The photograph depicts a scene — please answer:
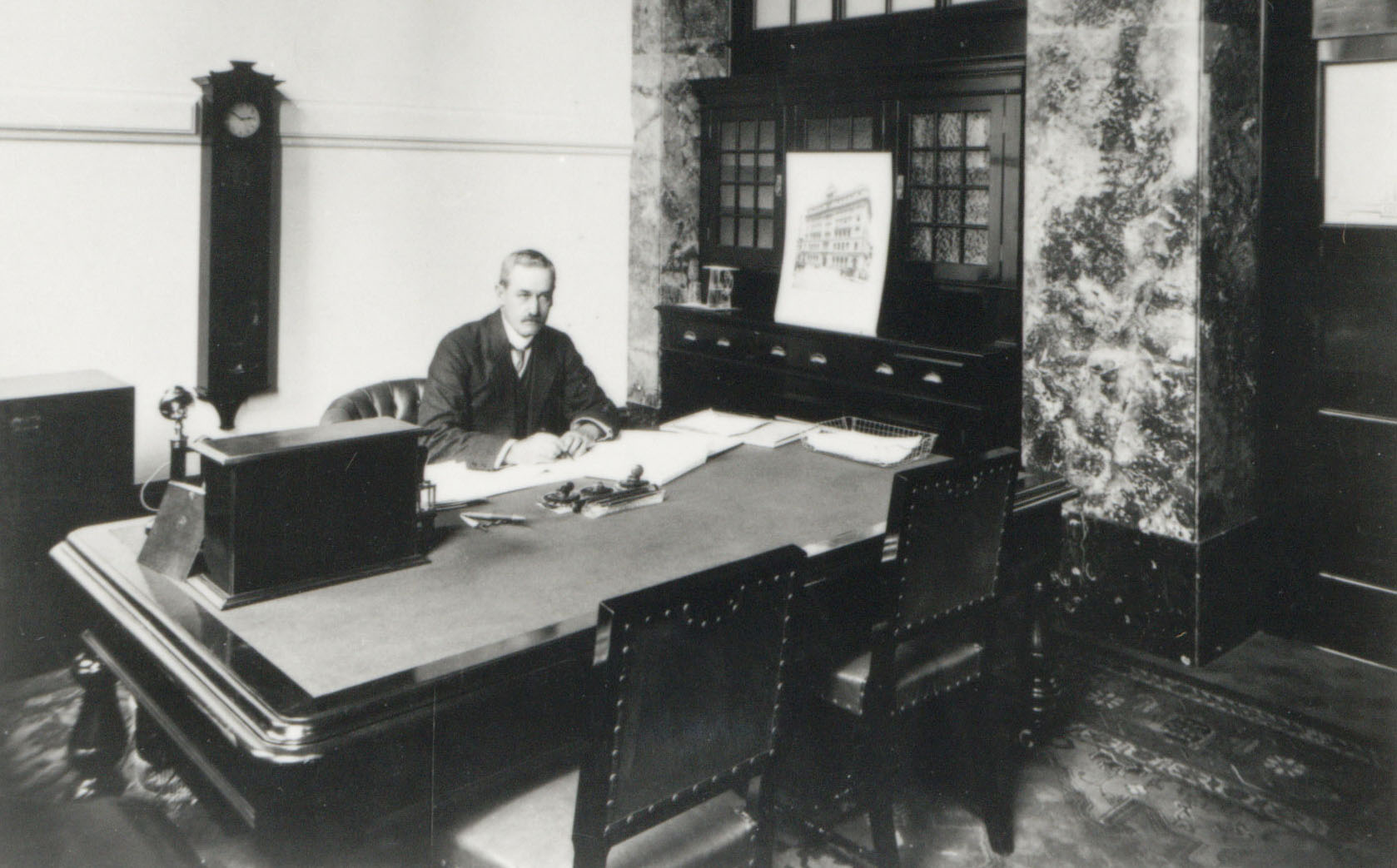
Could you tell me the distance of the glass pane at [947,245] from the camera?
444 cm

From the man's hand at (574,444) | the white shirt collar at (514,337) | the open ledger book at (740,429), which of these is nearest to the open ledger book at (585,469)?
the man's hand at (574,444)

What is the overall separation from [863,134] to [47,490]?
3302mm

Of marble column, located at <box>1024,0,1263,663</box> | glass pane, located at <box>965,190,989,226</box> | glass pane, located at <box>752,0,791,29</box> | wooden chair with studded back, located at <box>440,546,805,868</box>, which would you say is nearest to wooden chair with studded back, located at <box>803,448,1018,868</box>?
wooden chair with studded back, located at <box>440,546,805,868</box>

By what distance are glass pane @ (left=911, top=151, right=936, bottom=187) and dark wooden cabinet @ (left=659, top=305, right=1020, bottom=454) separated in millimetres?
679

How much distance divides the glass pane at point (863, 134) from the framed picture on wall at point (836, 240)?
0.21ft

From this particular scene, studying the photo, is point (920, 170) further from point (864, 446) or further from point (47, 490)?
point (47, 490)

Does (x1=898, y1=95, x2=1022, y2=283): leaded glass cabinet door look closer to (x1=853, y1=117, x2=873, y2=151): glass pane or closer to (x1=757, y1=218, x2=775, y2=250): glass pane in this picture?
(x1=853, y1=117, x2=873, y2=151): glass pane

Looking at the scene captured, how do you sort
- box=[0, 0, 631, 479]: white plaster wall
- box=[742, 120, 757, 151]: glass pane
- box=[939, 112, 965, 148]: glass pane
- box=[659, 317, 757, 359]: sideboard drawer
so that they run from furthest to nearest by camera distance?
box=[742, 120, 757, 151]: glass pane < box=[659, 317, 757, 359]: sideboard drawer < box=[939, 112, 965, 148]: glass pane < box=[0, 0, 631, 479]: white plaster wall

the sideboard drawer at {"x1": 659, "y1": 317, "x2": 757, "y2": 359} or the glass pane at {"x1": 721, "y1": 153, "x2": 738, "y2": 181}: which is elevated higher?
the glass pane at {"x1": 721, "y1": 153, "x2": 738, "y2": 181}

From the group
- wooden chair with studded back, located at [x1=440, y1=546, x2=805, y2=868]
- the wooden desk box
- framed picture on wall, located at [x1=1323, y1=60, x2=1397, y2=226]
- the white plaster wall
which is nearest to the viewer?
wooden chair with studded back, located at [x1=440, y1=546, x2=805, y2=868]

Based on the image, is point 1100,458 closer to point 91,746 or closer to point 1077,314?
point 1077,314

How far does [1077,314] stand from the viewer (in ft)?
12.6

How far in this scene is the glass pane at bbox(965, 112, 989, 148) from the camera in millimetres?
4227

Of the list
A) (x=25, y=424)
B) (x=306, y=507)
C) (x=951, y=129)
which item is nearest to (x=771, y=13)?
(x=951, y=129)
